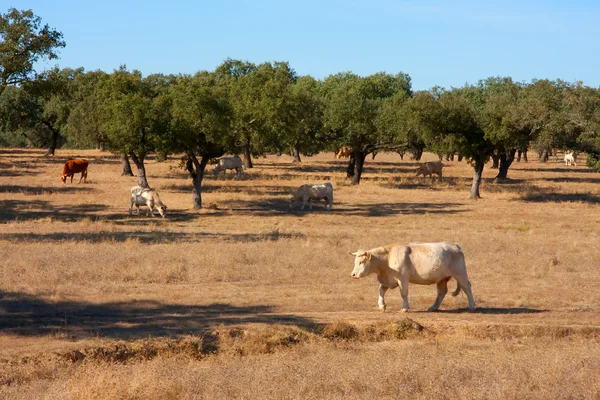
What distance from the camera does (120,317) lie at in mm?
15117

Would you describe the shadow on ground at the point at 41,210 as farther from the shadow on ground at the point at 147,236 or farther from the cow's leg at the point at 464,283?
the cow's leg at the point at 464,283

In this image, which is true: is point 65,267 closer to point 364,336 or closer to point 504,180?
point 364,336

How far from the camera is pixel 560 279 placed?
19.9m

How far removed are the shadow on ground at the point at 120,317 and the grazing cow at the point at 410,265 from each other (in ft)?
5.80

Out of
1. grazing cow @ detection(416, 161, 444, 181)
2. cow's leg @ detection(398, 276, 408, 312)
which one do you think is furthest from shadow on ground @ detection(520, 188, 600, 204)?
cow's leg @ detection(398, 276, 408, 312)

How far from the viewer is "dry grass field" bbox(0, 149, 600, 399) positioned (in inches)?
422

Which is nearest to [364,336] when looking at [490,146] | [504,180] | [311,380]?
[311,380]

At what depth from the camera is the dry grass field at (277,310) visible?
35.2ft

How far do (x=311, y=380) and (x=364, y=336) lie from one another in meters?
3.60

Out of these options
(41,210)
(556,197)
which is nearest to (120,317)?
(41,210)

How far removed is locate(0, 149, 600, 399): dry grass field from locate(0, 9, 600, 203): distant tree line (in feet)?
13.0

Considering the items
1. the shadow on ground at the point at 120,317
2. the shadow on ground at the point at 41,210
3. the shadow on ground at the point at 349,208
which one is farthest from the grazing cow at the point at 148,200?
the shadow on ground at the point at 120,317

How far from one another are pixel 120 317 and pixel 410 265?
5941 millimetres

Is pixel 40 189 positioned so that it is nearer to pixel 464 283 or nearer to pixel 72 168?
pixel 72 168
